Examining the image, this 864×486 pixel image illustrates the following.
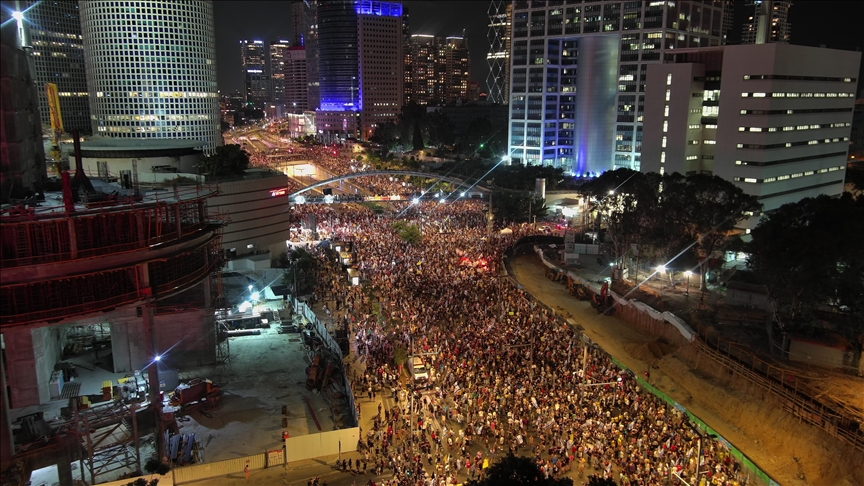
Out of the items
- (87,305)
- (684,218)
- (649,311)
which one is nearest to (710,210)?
(684,218)

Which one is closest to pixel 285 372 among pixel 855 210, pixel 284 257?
pixel 284 257

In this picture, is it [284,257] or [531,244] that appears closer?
[284,257]

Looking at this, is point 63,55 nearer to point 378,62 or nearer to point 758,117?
point 378,62

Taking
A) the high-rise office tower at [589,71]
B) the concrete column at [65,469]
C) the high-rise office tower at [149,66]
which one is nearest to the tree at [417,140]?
the high-rise office tower at [589,71]

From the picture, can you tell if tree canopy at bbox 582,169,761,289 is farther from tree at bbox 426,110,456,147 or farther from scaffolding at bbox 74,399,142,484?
tree at bbox 426,110,456,147

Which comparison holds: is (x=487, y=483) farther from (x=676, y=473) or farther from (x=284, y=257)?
(x=284, y=257)

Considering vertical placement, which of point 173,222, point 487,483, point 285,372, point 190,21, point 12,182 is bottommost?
point 285,372

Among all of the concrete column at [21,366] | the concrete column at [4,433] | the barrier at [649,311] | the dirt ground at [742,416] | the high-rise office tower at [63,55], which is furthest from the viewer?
the high-rise office tower at [63,55]

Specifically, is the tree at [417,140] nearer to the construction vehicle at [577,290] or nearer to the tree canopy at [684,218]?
the tree canopy at [684,218]
